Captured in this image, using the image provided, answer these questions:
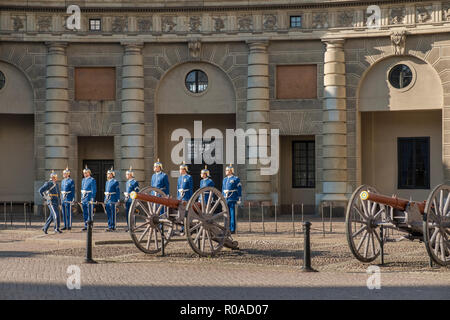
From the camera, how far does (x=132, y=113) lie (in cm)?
3159

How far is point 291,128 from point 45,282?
18.6 m

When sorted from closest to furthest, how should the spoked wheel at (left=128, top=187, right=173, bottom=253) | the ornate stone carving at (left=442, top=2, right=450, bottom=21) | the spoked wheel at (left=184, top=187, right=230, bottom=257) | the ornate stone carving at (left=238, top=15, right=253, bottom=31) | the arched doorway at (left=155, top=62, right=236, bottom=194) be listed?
the spoked wheel at (left=184, top=187, right=230, bottom=257)
the spoked wheel at (left=128, top=187, right=173, bottom=253)
the ornate stone carving at (left=442, top=2, right=450, bottom=21)
the ornate stone carving at (left=238, top=15, right=253, bottom=31)
the arched doorway at (left=155, top=62, right=236, bottom=194)

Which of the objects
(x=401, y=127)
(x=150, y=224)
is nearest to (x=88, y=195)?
(x=150, y=224)

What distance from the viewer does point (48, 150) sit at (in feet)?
104

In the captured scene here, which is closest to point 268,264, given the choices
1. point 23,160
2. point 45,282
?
point 45,282

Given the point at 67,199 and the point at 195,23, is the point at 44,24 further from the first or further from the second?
the point at 67,199

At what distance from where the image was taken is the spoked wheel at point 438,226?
15.1 m

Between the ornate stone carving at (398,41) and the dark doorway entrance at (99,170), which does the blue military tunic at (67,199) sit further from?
the ornate stone carving at (398,41)

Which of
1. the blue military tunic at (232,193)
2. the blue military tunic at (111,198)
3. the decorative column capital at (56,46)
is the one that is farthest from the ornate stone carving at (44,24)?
the blue military tunic at (232,193)

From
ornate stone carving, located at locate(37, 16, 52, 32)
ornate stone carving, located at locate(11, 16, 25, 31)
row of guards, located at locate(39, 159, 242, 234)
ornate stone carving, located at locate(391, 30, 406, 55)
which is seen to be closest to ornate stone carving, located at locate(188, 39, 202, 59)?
ornate stone carving, located at locate(37, 16, 52, 32)

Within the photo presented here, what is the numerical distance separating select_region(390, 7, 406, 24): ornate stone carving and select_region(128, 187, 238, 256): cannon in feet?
47.7

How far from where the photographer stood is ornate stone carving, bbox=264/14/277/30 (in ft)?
103

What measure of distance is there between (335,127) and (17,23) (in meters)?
12.2

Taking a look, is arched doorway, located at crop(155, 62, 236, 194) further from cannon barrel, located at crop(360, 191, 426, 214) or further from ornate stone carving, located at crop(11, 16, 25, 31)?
cannon barrel, located at crop(360, 191, 426, 214)
